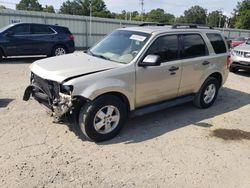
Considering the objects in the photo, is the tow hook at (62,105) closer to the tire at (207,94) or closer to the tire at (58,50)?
the tire at (207,94)

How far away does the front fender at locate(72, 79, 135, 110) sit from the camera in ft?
14.4

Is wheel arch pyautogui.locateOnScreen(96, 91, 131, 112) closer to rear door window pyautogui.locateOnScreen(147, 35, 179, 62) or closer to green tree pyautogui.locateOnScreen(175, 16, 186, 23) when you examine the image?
rear door window pyautogui.locateOnScreen(147, 35, 179, 62)

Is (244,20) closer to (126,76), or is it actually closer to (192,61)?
(192,61)

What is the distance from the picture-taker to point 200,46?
6352 millimetres

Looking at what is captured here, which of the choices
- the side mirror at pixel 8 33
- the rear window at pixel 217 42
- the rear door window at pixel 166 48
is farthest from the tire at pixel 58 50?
the rear door window at pixel 166 48

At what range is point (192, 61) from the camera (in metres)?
6.06

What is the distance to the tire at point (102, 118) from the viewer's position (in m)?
4.54

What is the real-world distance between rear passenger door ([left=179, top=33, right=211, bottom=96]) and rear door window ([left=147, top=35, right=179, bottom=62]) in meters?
0.20

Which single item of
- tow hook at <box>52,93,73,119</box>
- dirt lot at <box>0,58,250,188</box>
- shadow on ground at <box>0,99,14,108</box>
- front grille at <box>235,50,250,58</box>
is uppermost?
front grille at <box>235,50,250,58</box>

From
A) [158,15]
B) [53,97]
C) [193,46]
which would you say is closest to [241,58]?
[193,46]

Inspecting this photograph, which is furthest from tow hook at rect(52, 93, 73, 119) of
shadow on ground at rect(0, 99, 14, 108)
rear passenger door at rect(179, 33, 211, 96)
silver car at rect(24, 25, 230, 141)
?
rear passenger door at rect(179, 33, 211, 96)

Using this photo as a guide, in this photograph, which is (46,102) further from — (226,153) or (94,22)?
(94,22)

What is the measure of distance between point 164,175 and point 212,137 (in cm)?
166

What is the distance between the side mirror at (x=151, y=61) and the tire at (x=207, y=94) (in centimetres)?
198
